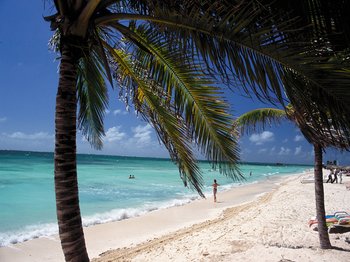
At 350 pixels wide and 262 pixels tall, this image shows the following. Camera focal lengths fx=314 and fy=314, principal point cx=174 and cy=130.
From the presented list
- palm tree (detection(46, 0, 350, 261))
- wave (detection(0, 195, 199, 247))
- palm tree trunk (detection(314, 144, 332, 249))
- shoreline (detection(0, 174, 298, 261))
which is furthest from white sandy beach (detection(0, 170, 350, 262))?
palm tree (detection(46, 0, 350, 261))

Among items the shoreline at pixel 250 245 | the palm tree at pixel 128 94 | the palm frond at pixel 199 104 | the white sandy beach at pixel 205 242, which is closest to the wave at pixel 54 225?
the white sandy beach at pixel 205 242

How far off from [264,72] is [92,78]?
8.72 feet

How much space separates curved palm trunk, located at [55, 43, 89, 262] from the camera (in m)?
2.32

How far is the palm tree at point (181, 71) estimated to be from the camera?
1814 mm

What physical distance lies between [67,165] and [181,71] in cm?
150

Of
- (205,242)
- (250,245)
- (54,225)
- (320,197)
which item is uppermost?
(320,197)

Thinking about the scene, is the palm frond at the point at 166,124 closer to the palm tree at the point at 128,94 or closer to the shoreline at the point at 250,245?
the palm tree at the point at 128,94

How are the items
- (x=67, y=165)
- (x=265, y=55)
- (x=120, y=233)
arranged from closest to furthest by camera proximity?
(x=265, y=55)
(x=67, y=165)
(x=120, y=233)

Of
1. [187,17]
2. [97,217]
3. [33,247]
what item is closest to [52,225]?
[97,217]

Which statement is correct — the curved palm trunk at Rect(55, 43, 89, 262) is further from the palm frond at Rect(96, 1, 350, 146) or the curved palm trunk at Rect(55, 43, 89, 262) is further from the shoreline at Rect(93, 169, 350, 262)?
the shoreline at Rect(93, 169, 350, 262)

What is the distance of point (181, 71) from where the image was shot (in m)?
3.21

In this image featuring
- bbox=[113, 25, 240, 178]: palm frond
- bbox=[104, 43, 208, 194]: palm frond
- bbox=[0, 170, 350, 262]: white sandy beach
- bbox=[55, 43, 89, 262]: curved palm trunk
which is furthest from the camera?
bbox=[0, 170, 350, 262]: white sandy beach

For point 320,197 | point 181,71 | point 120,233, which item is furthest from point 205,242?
point 181,71

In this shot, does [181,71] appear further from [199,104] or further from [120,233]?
[120,233]
